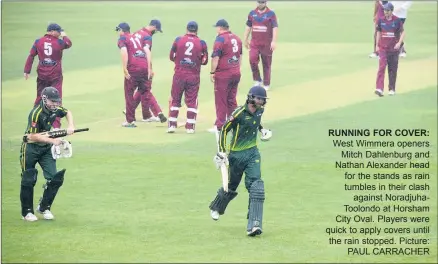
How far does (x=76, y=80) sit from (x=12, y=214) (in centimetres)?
1459

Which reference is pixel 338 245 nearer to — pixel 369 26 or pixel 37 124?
pixel 37 124

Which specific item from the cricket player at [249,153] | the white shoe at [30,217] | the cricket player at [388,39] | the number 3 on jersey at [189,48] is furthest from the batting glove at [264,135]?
the cricket player at [388,39]

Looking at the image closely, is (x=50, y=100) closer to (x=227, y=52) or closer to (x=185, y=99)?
(x=227, y=52)

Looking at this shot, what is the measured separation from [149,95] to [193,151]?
119 inches

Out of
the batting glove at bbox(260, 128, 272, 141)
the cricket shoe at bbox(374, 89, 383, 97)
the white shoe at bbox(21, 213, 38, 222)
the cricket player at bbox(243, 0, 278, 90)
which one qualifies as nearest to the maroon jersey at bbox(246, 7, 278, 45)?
the cricket player at bbox(243, 0, 278, 90)

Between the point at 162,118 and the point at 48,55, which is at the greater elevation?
the point at 48,55

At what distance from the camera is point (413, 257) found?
68.0ft

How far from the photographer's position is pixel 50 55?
28.8m

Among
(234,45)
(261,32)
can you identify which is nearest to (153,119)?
(234,45)

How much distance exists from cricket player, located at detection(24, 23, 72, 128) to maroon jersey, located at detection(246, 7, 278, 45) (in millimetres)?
7019

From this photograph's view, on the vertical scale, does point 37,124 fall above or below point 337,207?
above

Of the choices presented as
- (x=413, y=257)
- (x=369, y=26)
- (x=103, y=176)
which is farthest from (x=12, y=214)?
(x=369, y=26)

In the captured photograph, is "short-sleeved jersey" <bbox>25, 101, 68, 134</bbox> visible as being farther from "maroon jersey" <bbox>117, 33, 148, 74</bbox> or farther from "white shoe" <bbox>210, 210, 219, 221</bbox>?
"maroon jersey" <bbox>117, 33, 148, 74</bbox>

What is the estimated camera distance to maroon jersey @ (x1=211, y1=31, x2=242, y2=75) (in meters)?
28.9
